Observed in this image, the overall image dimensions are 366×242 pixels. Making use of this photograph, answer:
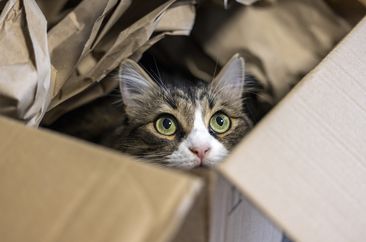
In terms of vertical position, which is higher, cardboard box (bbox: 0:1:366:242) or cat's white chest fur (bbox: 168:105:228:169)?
cardboard box (bbox: 0:1:366:242)

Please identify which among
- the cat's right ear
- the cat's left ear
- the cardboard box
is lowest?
the cat's right ear

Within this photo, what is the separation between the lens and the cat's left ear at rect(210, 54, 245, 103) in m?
1.09

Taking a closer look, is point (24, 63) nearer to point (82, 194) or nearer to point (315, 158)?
point (82, 194)

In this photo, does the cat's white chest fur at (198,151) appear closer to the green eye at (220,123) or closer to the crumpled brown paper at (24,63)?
the green eye at (220,123)

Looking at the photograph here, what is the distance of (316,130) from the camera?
Result: 762mm

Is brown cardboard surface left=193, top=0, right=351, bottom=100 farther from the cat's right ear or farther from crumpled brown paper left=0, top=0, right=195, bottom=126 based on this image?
the cat's right ear

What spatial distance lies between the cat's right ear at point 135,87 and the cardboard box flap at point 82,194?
1.73ft

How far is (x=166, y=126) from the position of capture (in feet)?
3.76

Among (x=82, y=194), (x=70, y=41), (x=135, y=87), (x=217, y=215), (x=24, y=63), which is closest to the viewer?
(x=82, y=194)

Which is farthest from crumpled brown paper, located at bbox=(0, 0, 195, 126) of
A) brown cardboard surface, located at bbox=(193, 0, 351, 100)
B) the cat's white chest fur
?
the cat's white chest fur

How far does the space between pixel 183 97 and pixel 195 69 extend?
0.30 ft

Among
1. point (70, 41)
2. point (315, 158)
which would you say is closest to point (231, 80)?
point (70, 41)

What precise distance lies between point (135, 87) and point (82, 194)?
660 millimetres

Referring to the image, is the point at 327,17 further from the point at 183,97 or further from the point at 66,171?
the point at 66,171
